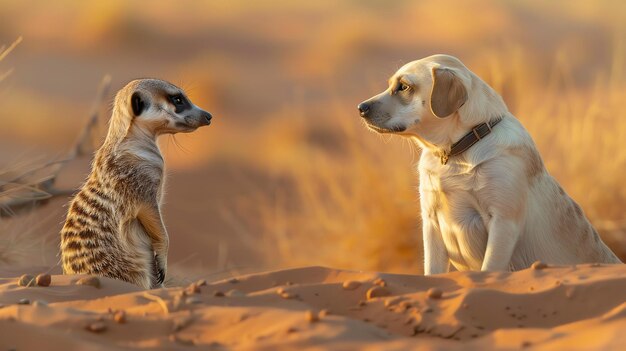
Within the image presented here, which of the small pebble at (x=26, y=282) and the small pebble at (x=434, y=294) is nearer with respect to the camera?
the small pebble at (x=434, y=294)

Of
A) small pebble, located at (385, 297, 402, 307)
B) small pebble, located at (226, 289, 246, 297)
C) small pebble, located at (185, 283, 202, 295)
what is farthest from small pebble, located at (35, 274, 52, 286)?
small pebble, located at (385, 297, 402, 307)

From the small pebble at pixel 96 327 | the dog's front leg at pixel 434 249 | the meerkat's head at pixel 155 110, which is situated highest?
the meerkat's head at pixel 155 110

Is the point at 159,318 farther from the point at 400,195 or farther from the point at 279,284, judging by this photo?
the point at 400,195

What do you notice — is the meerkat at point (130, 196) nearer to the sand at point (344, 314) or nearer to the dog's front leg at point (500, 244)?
the sand at point (344, 314)

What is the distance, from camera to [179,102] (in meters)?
5.62

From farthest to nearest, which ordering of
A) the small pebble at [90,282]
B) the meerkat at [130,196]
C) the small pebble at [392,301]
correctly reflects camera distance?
the meerkat at [130,196] < the small pebble at [90,282] < the small pebble at [392,301]

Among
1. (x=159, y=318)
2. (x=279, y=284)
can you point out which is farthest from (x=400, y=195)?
(x=159, y=318)

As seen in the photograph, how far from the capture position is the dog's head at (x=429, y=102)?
16.6 feet

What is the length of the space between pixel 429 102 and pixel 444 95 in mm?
114

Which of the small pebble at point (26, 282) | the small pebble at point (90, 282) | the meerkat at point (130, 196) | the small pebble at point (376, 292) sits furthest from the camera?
the meerkat at point (130, 196)

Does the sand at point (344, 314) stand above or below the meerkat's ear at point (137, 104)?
below

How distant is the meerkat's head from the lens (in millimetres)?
5500

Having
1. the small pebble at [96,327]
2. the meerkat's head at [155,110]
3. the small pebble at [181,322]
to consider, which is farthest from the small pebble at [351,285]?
the meerkat's head at [155,110]

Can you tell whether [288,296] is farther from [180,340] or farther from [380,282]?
[180,340]
